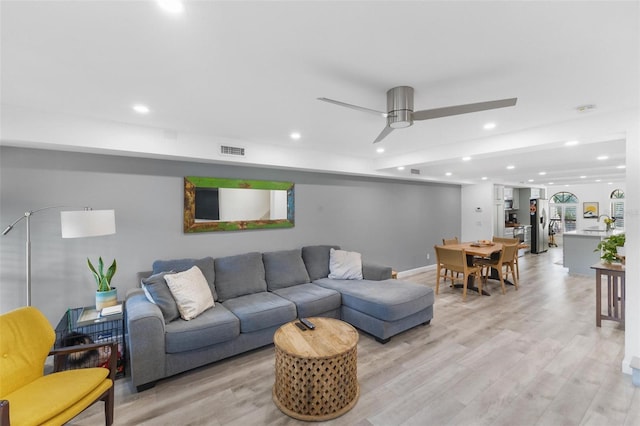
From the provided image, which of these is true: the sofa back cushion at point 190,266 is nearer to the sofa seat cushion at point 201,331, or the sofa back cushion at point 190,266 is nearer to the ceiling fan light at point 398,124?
the sofa seat cushion at point 201,331

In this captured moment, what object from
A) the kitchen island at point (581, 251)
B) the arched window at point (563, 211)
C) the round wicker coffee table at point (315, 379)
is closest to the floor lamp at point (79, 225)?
the round wicker coffee table at point (315, 379)

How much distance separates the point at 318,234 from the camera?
499 cm

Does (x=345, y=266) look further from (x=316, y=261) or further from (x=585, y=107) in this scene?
(x=585, y=107)

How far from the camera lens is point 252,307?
3.15m

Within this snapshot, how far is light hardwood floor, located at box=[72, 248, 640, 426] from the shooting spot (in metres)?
2.12

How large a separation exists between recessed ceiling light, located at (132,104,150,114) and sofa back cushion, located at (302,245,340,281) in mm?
2785

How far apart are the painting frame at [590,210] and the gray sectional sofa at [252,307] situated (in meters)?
Answer: 11.7

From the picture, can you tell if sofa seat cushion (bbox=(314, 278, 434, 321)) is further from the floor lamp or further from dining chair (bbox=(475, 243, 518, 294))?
the floor lamp

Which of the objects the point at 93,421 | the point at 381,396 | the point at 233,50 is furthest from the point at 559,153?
the point at 93,421

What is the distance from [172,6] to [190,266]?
2.80 metres

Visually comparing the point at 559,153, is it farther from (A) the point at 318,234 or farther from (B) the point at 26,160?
(B) the point at 26,160

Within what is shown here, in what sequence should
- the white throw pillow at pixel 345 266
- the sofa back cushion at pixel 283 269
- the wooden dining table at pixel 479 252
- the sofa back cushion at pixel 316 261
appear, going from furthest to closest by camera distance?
1. the wooden dining table at pixel 479 252
2. the sofa back cushion at pixel 316 261
3. the white throw pillow at pixel 345 266
4. the sofa back cushion at pixel 283 269

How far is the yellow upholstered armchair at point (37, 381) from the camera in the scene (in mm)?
1604

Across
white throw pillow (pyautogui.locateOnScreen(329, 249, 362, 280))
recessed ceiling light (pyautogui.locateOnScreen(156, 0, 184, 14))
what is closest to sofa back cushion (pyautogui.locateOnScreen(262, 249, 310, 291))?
white throw pillow (pyautogui.locateOnScreen(329, 249, 362, 280))
